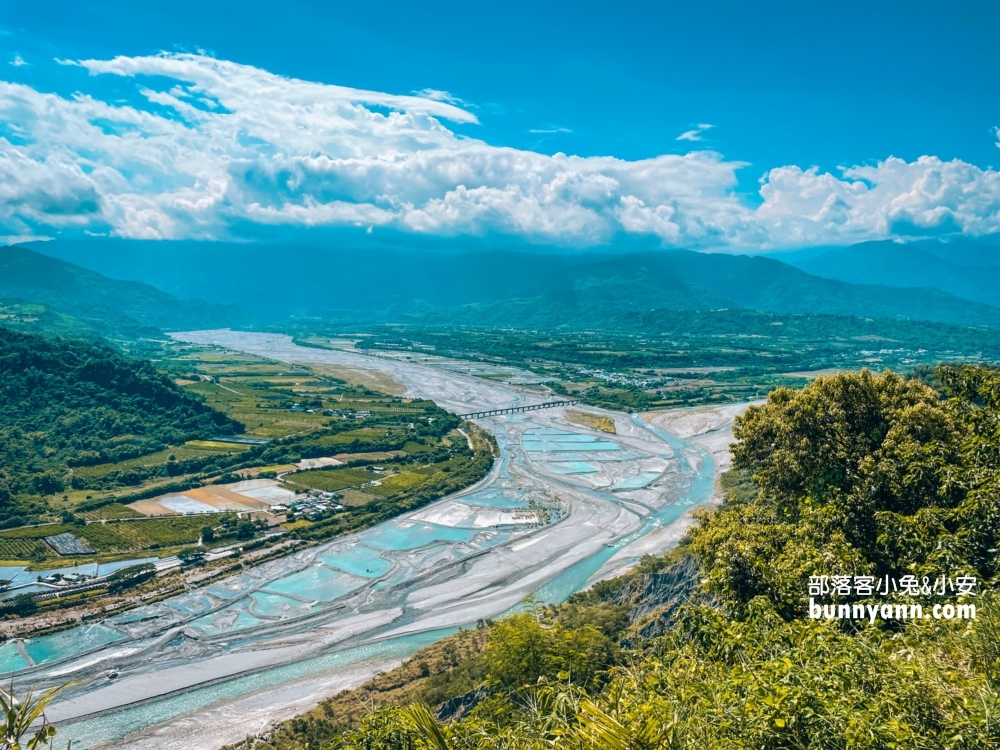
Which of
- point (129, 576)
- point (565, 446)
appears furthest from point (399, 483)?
point (129, 576)

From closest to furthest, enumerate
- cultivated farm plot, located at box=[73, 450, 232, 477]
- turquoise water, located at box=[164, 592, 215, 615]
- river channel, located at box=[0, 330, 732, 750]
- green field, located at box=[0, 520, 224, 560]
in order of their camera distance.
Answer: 1. river channel, located at box=[0, 330, 732, 750]
2. turquoise water, located at box=[164, 592, 215, 615]
3. green field, located at box=[0, 520, 224, 560]
4. cultivated farm plot, located at box=[73, 450, 232, 477]

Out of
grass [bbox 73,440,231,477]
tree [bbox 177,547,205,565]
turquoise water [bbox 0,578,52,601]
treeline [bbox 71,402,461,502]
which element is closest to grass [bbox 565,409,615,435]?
treeline [bbox 71,402,461,502]

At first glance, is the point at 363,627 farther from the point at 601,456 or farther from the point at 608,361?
the point at 608,361

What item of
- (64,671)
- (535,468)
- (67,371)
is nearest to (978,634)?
(64,671)

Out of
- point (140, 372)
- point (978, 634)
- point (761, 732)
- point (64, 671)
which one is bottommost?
point (64, 671)

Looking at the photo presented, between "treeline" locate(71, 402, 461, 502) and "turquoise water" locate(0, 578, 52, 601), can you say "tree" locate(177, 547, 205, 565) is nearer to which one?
"turquoise water" locate(0, 578, 52, 601)

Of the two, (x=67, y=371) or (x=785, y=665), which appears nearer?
(x=785, y=665)
